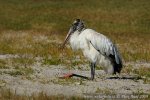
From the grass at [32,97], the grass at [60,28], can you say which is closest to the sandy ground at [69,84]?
the grass at [60,28]

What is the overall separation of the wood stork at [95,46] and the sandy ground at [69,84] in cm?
65

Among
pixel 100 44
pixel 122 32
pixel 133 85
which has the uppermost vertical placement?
pixel 122 32

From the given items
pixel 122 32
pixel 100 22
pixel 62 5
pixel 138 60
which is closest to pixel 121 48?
pixel 138 60

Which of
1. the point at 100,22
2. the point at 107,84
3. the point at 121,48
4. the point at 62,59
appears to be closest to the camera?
the point at 107,84

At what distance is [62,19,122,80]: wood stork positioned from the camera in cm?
2019

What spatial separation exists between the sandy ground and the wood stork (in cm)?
65

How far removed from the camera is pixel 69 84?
19297 mm

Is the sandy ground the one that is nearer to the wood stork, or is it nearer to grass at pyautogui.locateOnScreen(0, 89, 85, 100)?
the wood stork

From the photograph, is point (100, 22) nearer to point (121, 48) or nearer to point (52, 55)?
point (121, 48)

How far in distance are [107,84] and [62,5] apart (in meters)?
42.8

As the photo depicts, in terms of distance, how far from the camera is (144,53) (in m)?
31.2

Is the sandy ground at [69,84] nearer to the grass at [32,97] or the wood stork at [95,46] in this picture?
the wood stork at [95,46]

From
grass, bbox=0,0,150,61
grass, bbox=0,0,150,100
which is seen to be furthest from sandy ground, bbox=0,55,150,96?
grass, bbox=0,0,150,61

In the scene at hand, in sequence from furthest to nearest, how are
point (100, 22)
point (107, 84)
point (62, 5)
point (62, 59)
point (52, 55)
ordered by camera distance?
point (62, 5), point (100, 22), point (52, 55), point (62, 59), point (107, 84)
